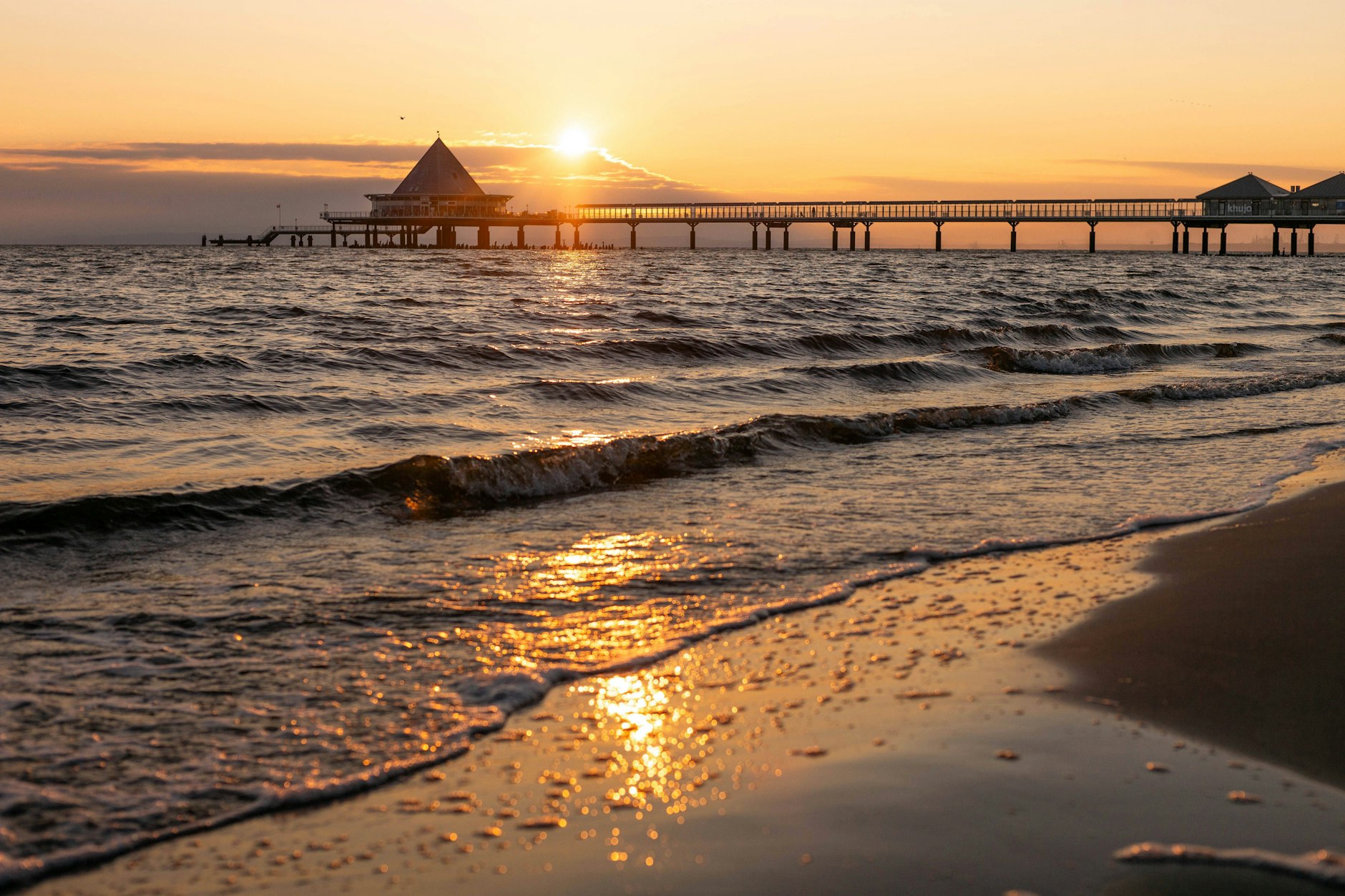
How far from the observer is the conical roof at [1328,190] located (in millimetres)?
75688

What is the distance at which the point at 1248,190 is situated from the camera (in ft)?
263

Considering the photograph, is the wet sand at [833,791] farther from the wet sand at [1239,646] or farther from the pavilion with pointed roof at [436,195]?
the pavilion with pointed roof at [436,195]

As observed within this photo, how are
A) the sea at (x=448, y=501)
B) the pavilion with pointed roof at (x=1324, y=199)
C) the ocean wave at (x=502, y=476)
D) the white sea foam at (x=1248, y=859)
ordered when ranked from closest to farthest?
the white sea foam at (x=1248, y=859)
the sea at (x=448, y=501)
the ocean wave at (x=502, y=476)
the pavilion with pointed roof at (x=1324, y=199)

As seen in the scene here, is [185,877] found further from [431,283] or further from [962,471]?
[431,283]

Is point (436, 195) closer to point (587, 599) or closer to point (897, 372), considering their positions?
point (897, 372)

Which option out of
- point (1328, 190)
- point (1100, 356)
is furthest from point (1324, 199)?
point (1100, 356)

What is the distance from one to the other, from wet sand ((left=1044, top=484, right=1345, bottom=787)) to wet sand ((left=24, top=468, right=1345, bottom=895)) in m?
0.02

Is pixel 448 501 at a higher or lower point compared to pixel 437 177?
lower

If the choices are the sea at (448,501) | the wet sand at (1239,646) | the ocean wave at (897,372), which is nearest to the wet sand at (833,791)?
the wet sand at (1239,646)

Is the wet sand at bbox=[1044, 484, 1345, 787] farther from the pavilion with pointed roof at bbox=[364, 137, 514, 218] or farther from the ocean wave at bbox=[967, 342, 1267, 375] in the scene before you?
the pavilion with pointed roof at bbox=[364, 137, 514, 218]

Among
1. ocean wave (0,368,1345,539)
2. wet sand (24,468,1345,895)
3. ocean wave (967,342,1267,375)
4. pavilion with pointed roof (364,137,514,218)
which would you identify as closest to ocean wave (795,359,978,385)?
ocean wave (967,342,1267,375)

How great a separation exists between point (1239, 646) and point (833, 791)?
202cm

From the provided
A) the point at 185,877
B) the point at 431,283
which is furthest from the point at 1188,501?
the point at 431,283

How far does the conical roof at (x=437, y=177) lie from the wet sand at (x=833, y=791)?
108543mm
